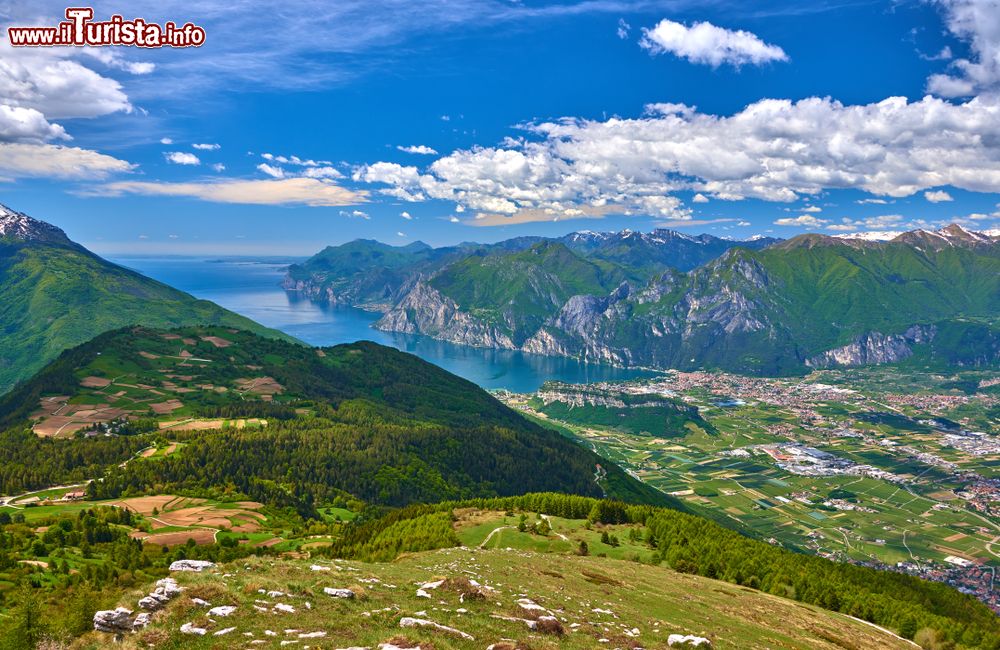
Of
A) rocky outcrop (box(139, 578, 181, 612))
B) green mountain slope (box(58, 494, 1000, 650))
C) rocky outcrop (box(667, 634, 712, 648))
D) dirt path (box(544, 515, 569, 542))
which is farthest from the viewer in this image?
dirt path (box(544, 515, 569, 542))

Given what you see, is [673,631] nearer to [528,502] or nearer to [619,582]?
[619,582]

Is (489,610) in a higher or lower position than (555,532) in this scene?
higher

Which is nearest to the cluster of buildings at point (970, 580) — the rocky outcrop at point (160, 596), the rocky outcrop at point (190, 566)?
the rocky outcrop at point (190, 566)

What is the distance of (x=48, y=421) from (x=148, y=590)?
20681 centimetres

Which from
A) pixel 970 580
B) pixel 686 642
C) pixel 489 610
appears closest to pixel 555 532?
pixel 686 642

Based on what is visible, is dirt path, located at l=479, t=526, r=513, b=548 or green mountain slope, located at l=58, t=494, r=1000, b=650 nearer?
green mountain slope, located at l=58, t=494, r=1000, b=650

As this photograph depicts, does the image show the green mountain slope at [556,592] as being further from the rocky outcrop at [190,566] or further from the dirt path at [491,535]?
the rocky outcrop at [190,566]

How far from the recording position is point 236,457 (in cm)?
15625

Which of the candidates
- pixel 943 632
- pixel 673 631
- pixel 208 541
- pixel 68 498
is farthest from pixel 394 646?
pixel 68 498

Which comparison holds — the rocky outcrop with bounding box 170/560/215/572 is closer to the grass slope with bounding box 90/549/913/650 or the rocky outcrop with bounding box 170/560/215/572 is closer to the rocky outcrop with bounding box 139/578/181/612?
the grass slope with bounding box 90/549/913/650

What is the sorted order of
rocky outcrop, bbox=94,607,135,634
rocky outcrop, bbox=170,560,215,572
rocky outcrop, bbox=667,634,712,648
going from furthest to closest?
→ rocky outcrop, bbox=170,560,215,572, rocky outcrop, bbox=667,634,712,648, rocky outcrop, bbox=94,607,135,634

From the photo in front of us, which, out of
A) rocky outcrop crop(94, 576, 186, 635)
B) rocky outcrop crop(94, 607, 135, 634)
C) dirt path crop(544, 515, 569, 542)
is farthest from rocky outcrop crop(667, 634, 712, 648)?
dirt path crop(544, 515, 569, 542)

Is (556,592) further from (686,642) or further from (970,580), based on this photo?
(970,580)

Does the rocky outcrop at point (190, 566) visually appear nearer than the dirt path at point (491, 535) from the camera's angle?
Yes
